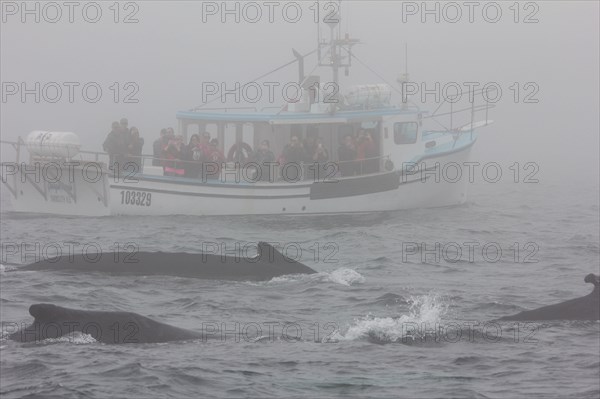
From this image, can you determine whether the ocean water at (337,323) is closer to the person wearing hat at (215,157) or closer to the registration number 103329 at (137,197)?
the person wearing hat at (215,157)

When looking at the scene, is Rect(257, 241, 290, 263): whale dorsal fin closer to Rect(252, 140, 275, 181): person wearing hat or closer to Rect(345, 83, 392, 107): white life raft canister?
Rect(252, 140, 275, 181): person wearing hat

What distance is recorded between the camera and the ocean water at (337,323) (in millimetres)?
11742

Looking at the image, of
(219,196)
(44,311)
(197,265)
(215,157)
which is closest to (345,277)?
(197,265)

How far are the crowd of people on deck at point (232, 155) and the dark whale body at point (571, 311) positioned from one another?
18133 mm

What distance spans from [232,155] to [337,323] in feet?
62.8

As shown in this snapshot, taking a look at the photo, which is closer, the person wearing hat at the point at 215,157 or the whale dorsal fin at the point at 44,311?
the whale dorsal fin at the point at 44,311

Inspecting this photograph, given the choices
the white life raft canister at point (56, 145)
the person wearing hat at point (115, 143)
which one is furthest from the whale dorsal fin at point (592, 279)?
the white life raft canister at point (56, 145)

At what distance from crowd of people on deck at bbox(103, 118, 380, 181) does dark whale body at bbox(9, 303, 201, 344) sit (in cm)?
1859

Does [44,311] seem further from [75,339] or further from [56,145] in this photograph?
[56,145]

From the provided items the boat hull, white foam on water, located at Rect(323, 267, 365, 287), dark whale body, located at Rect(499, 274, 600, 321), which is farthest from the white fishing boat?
dark whale body, located at Rect(499, 274, 600, 321)

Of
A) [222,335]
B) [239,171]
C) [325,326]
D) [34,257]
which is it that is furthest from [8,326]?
[239,171]

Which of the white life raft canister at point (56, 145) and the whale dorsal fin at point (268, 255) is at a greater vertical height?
the white life raft canister at point (56, 145)

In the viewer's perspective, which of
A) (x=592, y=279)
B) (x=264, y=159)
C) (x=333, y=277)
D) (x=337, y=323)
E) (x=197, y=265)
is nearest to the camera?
(x=592, y=279)

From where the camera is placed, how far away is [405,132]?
36031 mm
